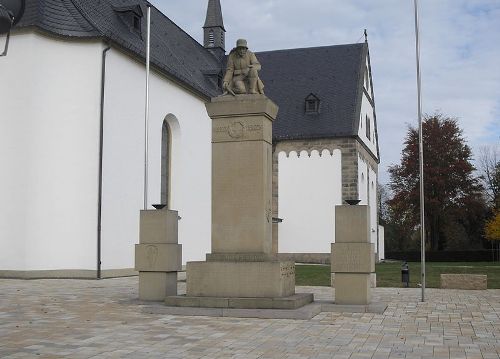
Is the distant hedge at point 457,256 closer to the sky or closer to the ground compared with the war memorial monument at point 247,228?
closer to the ground

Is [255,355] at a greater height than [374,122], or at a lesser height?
lesser

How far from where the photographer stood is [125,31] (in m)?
24.6

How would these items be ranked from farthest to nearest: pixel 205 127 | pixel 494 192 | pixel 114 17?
pixel 494 192, pixel 205 127, pixel 114 17

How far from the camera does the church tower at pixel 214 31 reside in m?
44.1

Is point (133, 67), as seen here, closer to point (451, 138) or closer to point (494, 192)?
point (451, 138)

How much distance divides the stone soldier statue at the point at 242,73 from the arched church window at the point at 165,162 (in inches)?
588

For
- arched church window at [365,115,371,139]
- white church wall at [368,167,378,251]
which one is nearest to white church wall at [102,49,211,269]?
arched church window at [365,115,371,139]

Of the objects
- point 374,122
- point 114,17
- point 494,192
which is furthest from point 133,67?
point 494,192

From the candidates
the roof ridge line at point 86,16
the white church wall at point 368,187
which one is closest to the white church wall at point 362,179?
the white church wall at point 368,187

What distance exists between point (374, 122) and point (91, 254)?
1166 inches

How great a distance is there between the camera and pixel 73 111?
2077 centimetres

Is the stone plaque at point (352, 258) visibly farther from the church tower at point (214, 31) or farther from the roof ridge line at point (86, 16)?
the church tower at point (214, 31)

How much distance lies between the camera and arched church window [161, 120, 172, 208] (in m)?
26.9

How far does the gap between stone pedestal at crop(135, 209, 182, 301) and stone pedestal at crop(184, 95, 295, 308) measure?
113 centimetres
